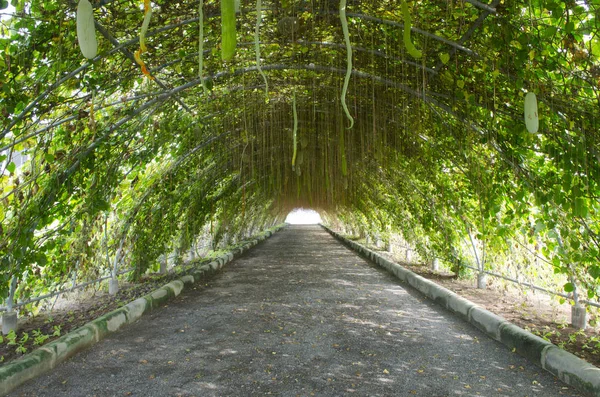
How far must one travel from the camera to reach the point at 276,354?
3451 mm

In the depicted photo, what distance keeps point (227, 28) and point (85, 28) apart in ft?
1.34

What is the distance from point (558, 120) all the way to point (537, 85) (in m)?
0.58

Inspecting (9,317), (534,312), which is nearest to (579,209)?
(534,312)

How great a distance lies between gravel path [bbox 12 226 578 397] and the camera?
9.17 feet

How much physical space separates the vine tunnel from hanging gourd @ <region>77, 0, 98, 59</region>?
0.50ft

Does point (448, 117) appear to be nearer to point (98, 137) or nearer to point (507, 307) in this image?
point (507, 307)

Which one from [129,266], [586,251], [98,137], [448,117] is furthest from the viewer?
[129,266]

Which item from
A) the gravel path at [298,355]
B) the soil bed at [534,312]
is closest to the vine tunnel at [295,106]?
the soil bed at [534,312]

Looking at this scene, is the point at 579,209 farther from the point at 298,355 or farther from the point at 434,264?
the point at 434,264

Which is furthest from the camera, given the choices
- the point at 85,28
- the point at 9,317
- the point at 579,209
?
the point at 9,317

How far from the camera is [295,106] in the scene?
5.24 ft

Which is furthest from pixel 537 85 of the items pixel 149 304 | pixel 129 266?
pixel 129 266

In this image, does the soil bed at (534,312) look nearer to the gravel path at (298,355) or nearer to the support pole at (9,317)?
the gravel path at (298,355)

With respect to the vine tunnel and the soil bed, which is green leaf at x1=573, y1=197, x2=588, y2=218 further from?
the soil bed
